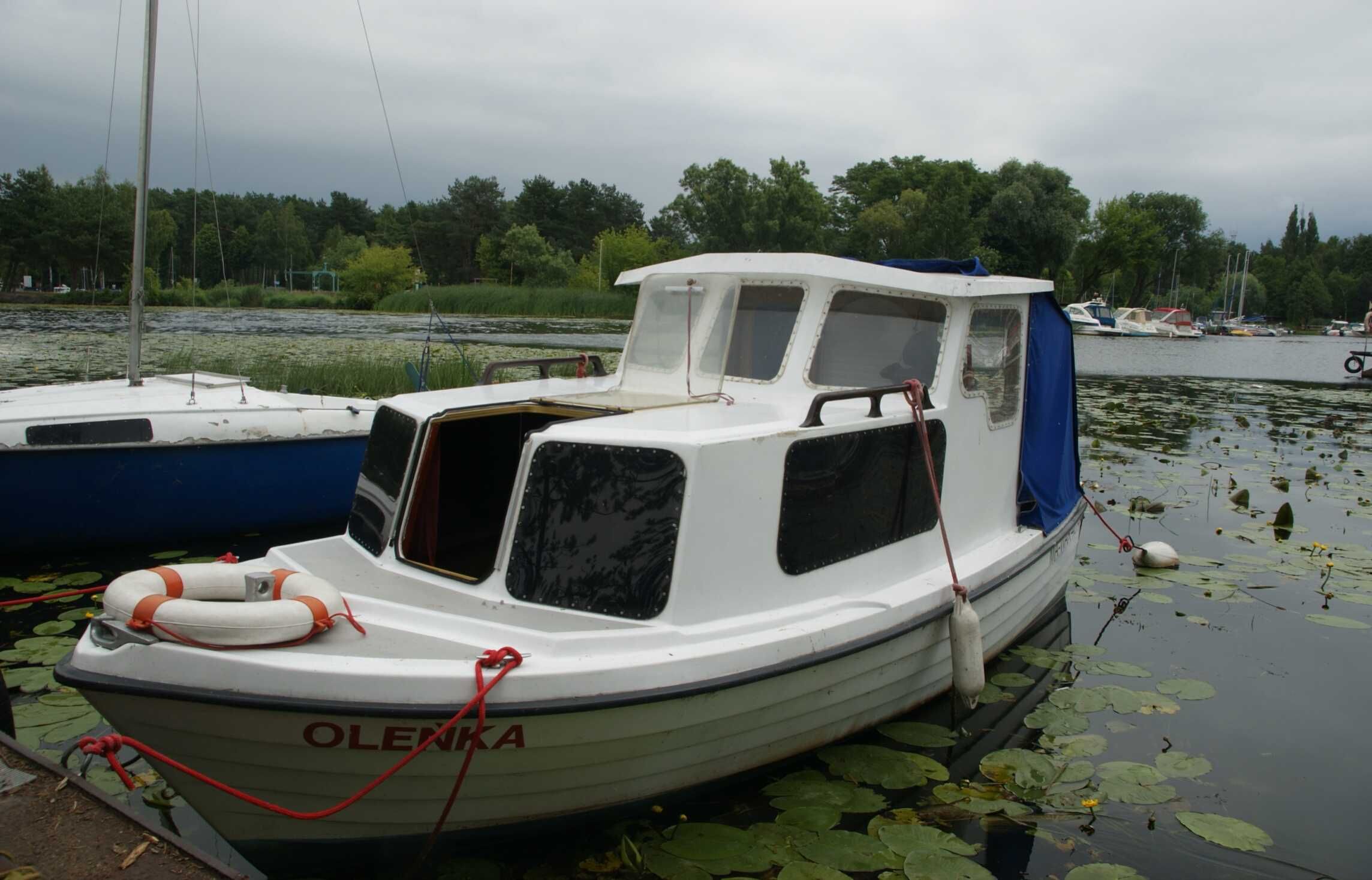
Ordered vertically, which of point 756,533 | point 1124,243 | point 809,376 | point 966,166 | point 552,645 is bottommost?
point 552,645

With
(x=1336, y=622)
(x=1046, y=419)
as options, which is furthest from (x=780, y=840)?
(x=1336, y=622)

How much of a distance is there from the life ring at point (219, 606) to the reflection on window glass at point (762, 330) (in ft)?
9.83

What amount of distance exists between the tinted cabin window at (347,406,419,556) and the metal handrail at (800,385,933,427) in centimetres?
210

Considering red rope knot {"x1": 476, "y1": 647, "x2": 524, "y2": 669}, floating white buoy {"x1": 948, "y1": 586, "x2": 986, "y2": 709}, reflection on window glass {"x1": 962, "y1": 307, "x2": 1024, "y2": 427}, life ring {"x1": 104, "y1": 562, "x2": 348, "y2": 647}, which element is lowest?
floating white buoy {"x1": 948, "y1": 586, "x2": 986, "y2": 709}

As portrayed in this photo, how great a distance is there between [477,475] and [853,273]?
2646 mm

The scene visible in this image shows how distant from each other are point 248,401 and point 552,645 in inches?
276

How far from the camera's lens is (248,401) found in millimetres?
9516

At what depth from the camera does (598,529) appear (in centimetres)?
420

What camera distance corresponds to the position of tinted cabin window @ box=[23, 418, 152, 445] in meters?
8.09

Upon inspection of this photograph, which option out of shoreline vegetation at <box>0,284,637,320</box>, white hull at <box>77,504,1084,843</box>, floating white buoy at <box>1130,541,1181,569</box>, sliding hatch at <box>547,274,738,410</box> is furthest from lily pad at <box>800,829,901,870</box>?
shoreline vegetation at <box>0,284,637,320</box>

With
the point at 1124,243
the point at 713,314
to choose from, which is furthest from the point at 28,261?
the point at 1124,243

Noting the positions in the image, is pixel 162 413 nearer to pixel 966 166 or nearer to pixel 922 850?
pixel 922 850

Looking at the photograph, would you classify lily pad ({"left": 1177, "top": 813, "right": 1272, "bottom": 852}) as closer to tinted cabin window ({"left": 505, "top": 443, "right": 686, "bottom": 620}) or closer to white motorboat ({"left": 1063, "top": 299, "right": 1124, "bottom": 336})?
tinted cabin window ({"left": 505, "top": 443, "right": 686, "bottom": 620})

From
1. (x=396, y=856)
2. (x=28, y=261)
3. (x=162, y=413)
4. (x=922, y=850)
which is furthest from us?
(x=28, y=261)
